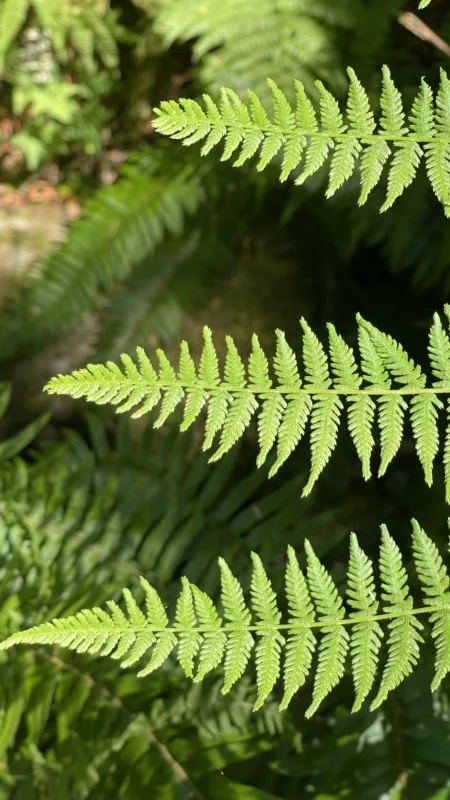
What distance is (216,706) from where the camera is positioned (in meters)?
1.35

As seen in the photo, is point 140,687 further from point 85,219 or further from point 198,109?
point 85,219

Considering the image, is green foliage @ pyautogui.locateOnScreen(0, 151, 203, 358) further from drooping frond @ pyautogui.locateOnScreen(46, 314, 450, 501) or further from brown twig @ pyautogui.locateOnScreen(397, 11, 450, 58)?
drooping frond @ pyautogui.locateOnScreen(46, 314, 450, 501)

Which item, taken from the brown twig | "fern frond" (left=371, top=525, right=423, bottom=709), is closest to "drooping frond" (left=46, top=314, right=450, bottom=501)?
"fern frond" (left=371, top=525, right=423, bottom=709)

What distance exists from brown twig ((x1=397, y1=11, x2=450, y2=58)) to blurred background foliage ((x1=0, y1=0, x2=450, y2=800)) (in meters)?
0.01

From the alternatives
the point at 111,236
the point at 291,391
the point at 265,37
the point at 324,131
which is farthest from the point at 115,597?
the point at 265,37

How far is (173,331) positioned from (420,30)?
117 centimetres

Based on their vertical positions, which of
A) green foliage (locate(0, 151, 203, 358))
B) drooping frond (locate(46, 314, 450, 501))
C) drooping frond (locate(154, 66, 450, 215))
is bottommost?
green foliage (locate(0, 151, 203, 358))

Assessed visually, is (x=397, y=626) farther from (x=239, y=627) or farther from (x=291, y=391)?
(x=291, y=391)

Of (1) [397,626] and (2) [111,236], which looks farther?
(2) [111,236]

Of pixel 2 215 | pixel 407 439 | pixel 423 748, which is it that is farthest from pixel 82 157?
pixel 423 748

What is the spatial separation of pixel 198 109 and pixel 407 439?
160 cm

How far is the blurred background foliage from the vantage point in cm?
131

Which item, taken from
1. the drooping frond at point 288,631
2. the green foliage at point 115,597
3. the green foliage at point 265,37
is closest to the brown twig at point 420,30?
the green foliage at point 265,37

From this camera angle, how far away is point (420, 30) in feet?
6.11
